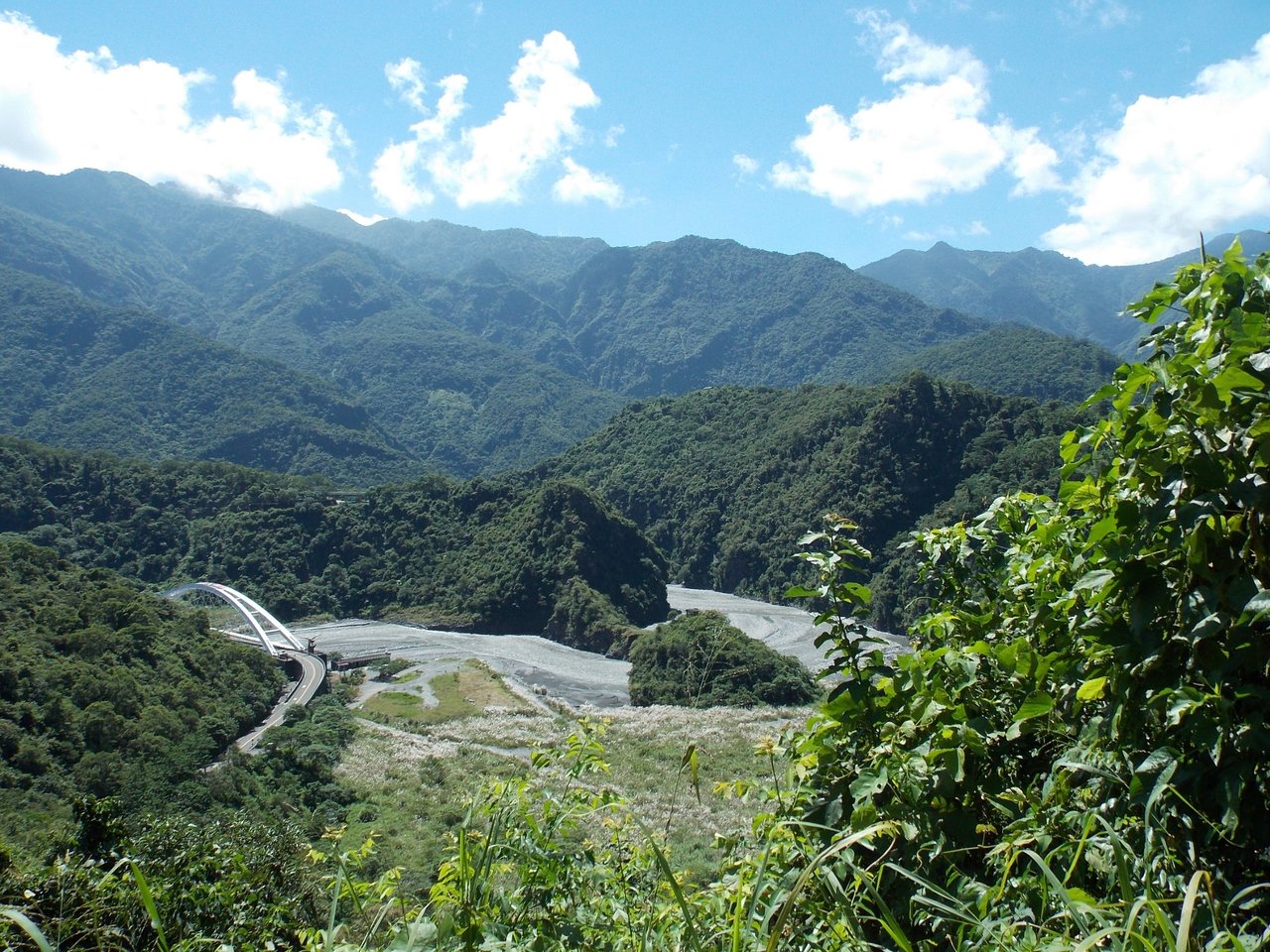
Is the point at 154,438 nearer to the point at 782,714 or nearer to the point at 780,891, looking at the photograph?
the point at 782,714

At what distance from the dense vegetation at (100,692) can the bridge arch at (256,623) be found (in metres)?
9.42

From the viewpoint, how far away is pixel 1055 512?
2.93 m

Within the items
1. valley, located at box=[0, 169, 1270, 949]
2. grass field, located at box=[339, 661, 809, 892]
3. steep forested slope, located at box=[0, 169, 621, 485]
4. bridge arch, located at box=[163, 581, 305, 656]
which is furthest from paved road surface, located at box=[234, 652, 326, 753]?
steep forested slope, located at box=[0, 169, 621, 485]

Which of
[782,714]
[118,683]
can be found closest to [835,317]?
[782,714]

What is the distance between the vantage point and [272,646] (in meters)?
39.1

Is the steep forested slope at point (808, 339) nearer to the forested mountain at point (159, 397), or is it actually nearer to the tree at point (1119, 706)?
the forested mountain at point (159, 397)

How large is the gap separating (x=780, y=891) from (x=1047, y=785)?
0.65 meters

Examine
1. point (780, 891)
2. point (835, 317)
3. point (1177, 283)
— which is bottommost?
point (780, 891)

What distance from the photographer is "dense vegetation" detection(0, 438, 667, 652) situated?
51.7 m

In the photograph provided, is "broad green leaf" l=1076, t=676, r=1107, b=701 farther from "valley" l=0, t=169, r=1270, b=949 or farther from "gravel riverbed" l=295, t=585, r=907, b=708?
"gravel riverbed" l=295, t=585, r=907, b=708

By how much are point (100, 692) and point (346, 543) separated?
124 ft

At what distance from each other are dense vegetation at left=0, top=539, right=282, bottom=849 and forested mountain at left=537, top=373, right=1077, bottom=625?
97.7 feet

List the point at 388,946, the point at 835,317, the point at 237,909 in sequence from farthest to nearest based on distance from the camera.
A: the point at 835,317 → the point at 237,909 → the point at 388,946

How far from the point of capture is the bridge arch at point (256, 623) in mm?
39406
